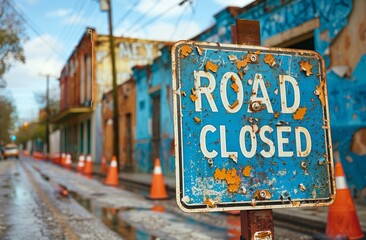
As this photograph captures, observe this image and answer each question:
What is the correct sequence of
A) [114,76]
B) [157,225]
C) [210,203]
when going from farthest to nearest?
[114,76], [157,225], [210,203]

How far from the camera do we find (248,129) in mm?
1698

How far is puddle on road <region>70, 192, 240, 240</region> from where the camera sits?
5297mm

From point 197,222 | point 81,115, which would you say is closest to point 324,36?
point 197,222

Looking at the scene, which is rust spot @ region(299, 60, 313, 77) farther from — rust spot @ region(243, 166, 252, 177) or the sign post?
rust spot @ region(243, 166, 252, 177)

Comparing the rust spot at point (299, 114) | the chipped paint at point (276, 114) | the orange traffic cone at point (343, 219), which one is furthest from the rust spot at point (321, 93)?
the orange traffic cone at point (343, 219)

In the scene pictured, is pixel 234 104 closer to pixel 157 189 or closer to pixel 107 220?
pixel 107 220

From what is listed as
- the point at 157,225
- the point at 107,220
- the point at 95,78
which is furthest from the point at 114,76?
the point at 157,225

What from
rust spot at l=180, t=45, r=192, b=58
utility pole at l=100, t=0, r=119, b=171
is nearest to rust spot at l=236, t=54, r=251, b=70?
rust spot at l=180, t=45, r=192, b=58

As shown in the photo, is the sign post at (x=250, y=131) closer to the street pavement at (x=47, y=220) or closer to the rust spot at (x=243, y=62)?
the rust spot at (x=243, y=62)

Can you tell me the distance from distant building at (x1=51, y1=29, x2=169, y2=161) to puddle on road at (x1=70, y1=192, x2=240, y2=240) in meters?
15.1

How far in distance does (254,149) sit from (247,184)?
159mm

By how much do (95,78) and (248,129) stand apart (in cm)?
2010

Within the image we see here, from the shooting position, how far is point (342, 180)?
487 cm

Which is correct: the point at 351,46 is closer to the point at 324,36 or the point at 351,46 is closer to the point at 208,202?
the point at 324,36
